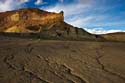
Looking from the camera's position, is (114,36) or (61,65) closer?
(61,65)

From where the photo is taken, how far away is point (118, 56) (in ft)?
16.4

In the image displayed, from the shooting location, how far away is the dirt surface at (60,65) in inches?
137

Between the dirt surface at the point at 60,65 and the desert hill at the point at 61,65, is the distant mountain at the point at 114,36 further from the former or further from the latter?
the dirt surface at the point at 60,65

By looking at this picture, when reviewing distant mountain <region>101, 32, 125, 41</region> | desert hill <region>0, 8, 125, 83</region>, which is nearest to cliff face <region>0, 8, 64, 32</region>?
distant mountain <region>101, 32, 125, 41</region>

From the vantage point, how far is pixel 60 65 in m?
4.07

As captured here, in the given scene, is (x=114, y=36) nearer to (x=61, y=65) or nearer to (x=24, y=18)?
(x=61, y=65)

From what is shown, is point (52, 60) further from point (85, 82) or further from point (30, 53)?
point (85, 82)

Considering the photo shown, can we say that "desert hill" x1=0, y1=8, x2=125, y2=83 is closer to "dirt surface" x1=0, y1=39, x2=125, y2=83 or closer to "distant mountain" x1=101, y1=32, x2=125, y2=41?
"dirt surface" x1=0, y1=39, x2=125, y2=83

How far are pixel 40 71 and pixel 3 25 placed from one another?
24.8m

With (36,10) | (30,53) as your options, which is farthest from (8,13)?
(30,53)

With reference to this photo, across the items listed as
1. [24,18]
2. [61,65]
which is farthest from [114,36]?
[24,18]

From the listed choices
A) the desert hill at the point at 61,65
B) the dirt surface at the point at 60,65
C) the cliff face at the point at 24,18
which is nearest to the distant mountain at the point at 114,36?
the desert hill at the point at 61,65

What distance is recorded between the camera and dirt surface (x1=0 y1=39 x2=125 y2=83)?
3479mm

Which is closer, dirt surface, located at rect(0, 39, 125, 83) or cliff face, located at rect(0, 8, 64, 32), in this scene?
dirt surface, located at rect(0, 39, 125, 83)
